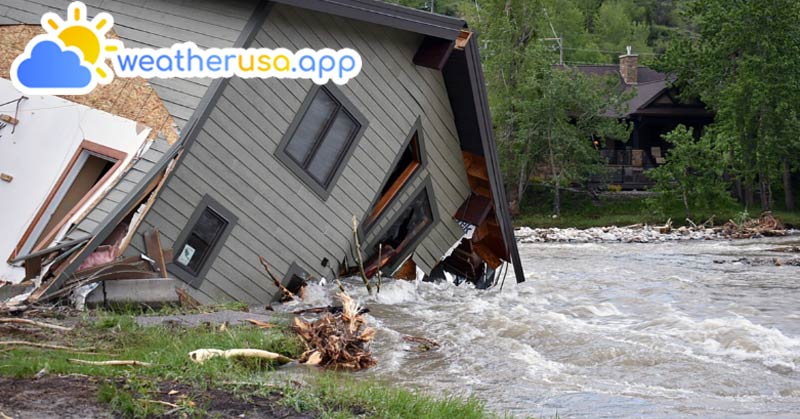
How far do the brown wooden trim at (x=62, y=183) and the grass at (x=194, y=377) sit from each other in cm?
274

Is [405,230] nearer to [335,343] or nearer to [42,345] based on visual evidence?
[335,343]

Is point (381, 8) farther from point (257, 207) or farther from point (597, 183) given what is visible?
point (597, 183)

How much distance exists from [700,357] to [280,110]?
232 inches

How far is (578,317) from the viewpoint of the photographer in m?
14.7

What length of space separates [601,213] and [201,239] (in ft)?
107

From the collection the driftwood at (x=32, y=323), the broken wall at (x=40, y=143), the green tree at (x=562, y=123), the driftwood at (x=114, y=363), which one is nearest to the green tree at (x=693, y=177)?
the green tree at (x=562, y=123)

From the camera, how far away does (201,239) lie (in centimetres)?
1275

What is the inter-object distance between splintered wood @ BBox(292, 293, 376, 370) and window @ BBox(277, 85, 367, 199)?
3.84 m

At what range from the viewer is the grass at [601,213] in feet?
132

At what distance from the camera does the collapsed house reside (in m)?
11.9

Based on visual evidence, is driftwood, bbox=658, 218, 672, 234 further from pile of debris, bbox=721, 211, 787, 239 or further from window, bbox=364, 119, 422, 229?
window, bbox=364, 119, 422, 229

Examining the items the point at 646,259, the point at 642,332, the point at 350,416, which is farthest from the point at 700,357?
the point at 646,259

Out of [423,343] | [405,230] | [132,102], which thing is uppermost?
[132,102]

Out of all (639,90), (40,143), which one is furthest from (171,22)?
(639,90)
